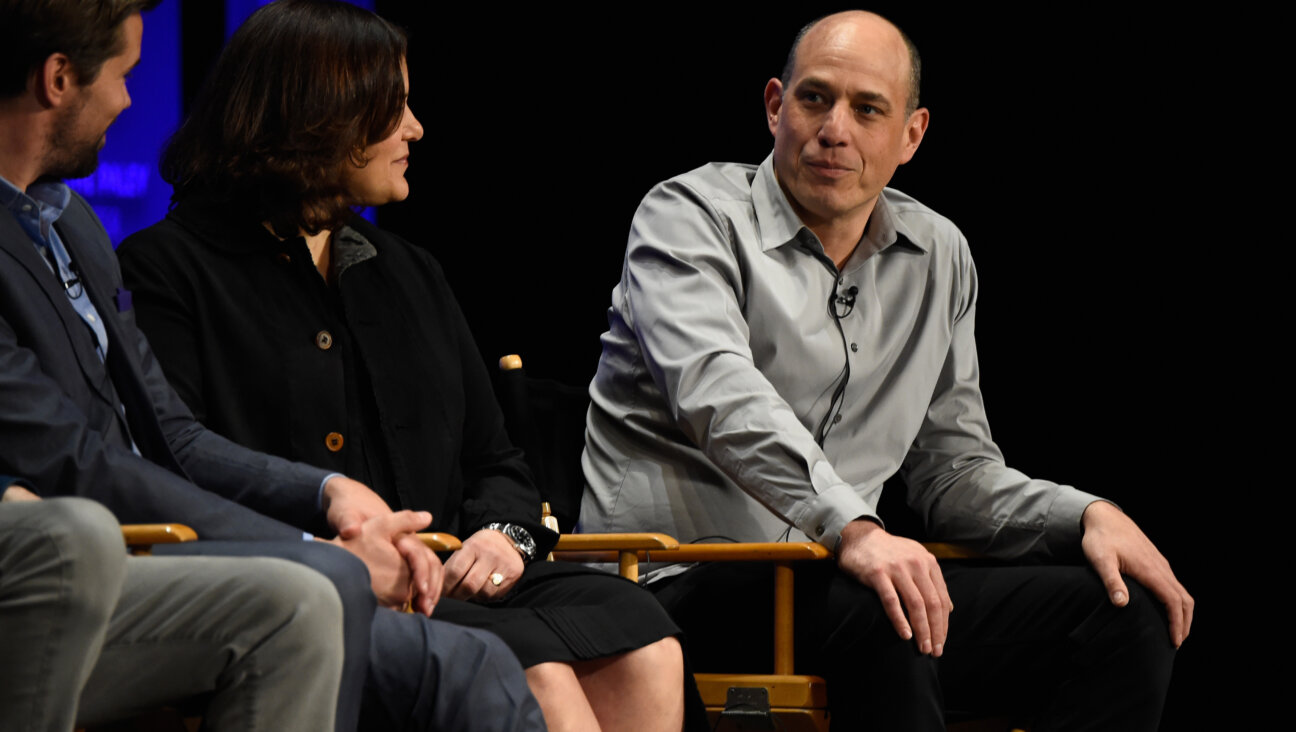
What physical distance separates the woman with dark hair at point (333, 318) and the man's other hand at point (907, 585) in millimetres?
323

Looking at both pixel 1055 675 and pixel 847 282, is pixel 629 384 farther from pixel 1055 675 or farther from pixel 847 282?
pixel 1055 675

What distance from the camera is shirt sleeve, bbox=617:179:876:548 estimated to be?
7.88 ft

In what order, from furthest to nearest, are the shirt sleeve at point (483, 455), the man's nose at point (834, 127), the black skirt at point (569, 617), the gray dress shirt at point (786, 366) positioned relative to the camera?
the man's nose at point (834, 127)
the gray dress shirt at point (786, 366)
the shirt sleeve at point (483, 455)
the black skirt at point (569, 617)

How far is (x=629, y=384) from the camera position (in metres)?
2.80

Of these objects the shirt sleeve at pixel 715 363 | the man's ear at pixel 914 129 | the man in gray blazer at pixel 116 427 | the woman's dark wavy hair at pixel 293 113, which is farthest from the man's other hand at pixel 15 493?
the man's ear at pixel 914 129

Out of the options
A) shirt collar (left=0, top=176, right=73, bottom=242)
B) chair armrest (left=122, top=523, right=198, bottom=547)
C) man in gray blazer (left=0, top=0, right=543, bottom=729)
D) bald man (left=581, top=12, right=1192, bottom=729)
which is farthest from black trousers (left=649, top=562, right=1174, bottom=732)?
shirt collar (left=0, top=176, right=73, bottom=242)

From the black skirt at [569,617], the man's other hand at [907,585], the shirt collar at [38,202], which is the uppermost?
the shirt collar at [38,202]

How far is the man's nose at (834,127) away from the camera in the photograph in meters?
2.76

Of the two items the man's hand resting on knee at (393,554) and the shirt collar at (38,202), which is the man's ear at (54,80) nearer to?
the shirt collar at (38,202)

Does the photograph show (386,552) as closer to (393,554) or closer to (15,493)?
(393,554)

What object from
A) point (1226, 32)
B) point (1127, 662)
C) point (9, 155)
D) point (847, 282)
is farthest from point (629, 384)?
point (1226, 32)

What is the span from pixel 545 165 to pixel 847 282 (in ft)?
4.79

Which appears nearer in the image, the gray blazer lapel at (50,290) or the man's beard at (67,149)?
the gray blazer lapel at (50,290)

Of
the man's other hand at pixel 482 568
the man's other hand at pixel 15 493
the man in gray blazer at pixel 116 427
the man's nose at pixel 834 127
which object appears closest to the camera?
the man's other hand at pixel 15 493
